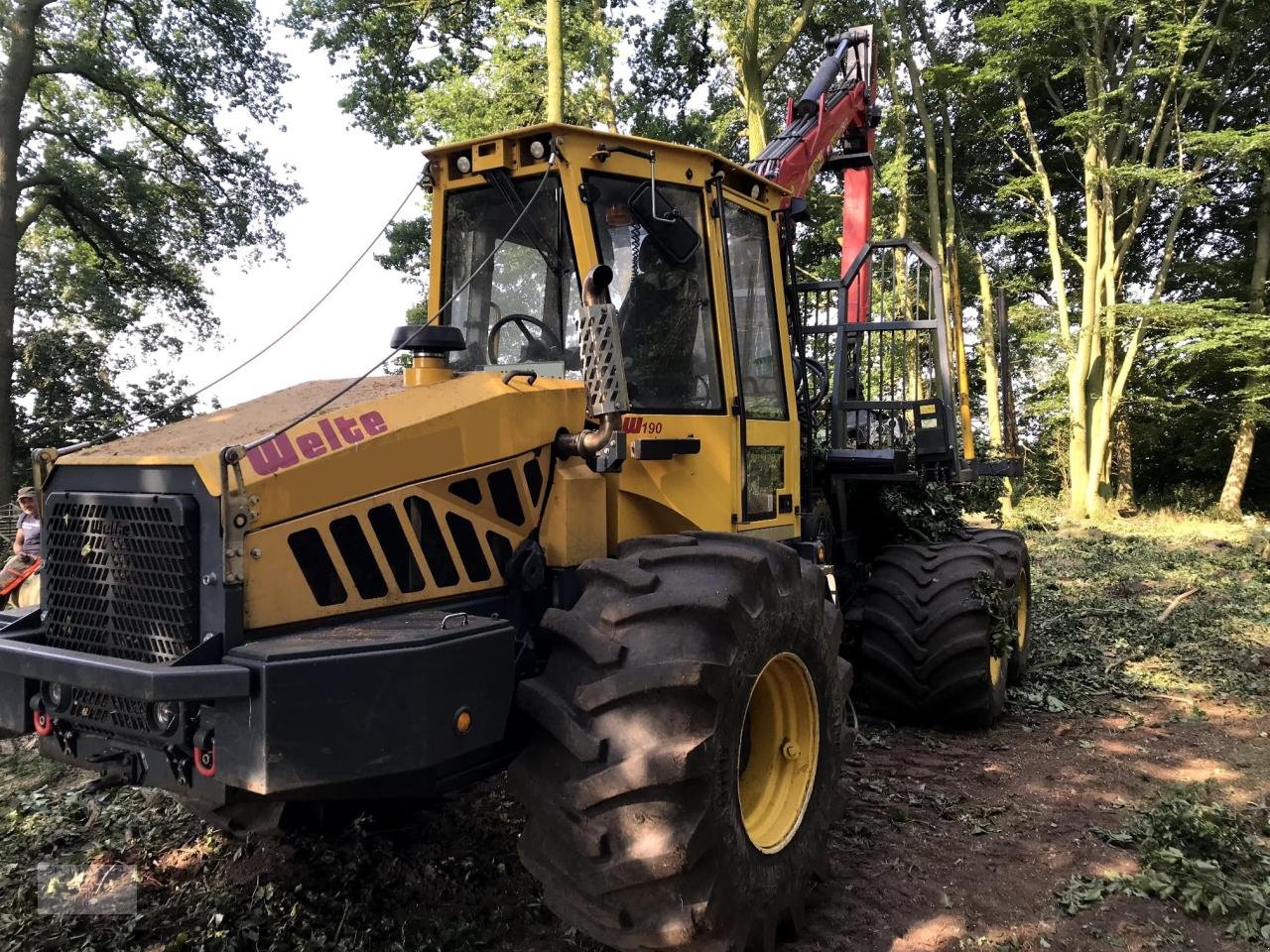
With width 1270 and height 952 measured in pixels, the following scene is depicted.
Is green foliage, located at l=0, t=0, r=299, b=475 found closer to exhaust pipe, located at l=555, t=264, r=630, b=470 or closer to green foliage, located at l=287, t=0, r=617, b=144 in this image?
green foliage, located at l=287, t=0, r=617, b=144

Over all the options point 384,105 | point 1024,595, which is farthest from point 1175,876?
point 384,105

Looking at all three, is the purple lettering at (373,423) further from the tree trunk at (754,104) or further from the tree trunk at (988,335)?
the tree trunk at (988,335)

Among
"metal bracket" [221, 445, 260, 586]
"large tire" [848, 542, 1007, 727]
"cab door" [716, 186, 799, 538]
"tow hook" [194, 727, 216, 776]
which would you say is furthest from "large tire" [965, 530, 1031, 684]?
"tow hook" [194, 727, 216, 776]

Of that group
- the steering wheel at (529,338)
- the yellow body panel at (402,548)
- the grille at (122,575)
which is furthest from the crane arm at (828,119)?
the grille at (122,575)

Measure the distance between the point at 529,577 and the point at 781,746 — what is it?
1.24m

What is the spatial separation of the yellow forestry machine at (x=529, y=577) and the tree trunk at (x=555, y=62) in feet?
38.2

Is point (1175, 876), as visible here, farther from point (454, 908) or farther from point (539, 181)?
point (539, 181)

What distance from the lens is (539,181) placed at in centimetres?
390

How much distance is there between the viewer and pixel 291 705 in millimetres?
2531

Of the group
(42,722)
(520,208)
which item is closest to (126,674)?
(42,722)

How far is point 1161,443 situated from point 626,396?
25.6 meters

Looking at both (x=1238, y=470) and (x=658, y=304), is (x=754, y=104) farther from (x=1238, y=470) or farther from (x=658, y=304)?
(x=658, y=304)

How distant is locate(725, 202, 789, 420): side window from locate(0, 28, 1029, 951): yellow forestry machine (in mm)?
22

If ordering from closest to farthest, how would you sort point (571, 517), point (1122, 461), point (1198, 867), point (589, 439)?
point (589, 439) < point (571, 517) < point (1198, 867) < point (1122, 461)
